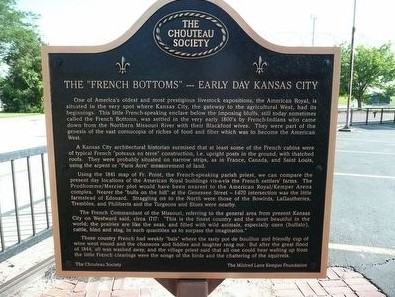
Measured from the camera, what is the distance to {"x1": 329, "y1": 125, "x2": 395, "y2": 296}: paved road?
12.4 feet

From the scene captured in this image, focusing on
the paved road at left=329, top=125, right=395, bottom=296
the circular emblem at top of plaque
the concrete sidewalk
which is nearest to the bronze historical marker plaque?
the circular emblem at top of plaque

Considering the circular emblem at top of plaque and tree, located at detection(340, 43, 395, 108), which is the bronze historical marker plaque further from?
tree, located at detection(340, 43, 395, 108)

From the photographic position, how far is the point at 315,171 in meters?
2.21

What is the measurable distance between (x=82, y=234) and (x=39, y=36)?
43719mm

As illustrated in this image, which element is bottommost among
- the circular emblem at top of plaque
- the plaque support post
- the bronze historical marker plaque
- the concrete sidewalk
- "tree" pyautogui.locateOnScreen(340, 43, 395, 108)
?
the concrete sidewalk

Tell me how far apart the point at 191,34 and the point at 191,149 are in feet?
2.12

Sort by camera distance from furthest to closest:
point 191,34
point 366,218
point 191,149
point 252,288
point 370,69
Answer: point 370,69 < point 366,218 < point 252,288 < point 191,149 < point 191,34

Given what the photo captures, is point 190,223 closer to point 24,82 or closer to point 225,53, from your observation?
point 225,53

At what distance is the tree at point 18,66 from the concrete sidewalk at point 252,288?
35677mm

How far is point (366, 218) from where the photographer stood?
5.17 meters

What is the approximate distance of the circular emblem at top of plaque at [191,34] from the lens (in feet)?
6.75

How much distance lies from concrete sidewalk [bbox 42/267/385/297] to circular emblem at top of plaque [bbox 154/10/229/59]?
84.0 inches

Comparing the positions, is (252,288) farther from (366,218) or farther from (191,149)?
(366,218)

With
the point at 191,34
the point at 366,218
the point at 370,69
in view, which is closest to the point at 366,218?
the point at 366,218
